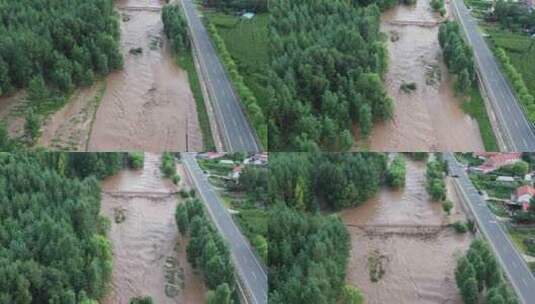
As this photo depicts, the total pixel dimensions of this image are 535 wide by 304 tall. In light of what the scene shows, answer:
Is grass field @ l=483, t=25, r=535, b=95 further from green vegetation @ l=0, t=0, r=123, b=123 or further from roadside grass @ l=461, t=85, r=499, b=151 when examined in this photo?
green vegetation @ l=0, t=0, r=123, b=123

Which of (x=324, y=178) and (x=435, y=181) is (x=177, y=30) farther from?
(x=435, y=181)

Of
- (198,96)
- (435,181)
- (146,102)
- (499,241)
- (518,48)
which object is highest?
(518,48)

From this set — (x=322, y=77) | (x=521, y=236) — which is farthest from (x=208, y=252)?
(x=521, y=236)

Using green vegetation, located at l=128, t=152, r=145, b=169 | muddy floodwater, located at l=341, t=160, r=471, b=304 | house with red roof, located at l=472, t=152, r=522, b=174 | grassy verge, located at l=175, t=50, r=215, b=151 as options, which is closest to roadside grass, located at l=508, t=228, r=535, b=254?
muddy floodwater, located at l=341, t=160, r=471, b=304

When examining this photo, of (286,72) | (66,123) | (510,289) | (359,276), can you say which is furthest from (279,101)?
(510,289)

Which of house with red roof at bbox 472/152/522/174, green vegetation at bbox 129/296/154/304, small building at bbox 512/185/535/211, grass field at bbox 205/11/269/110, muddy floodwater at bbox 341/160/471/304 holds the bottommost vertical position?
green vegetation at bbox 129/296/154/304

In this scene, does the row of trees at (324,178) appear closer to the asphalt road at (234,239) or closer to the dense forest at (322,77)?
the dense forest at (322,77)

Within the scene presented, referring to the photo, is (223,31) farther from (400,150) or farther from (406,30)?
(400,150)
